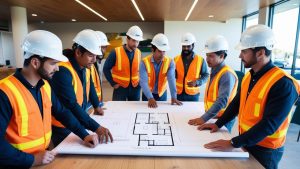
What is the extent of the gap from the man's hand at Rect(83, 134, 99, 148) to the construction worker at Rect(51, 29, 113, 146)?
54mm

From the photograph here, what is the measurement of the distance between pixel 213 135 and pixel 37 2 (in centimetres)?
561

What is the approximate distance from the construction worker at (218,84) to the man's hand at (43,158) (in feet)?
3.34

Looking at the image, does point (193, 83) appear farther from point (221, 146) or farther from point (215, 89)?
point (221, 146)

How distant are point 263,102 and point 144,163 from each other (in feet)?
2.53

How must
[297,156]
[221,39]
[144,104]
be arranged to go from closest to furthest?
[221,39]
[144,104]
[297,156]

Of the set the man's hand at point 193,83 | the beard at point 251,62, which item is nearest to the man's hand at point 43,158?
the beard at point 251,62

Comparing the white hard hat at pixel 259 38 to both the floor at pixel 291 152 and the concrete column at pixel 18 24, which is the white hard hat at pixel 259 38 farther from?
the concrete column at pixel 18 24

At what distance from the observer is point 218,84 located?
1947mm

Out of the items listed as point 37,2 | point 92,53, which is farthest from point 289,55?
point 37,2

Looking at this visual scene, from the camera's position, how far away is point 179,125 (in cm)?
171

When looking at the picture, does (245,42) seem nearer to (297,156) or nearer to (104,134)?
(104,134)

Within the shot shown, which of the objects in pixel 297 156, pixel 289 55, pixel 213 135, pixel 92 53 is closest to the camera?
pixel 213 135

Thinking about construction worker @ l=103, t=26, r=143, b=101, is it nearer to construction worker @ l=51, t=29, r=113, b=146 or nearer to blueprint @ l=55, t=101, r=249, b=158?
blueprint @ l=55, t=101, r=249, b=158

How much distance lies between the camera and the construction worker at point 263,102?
123 centimetres
